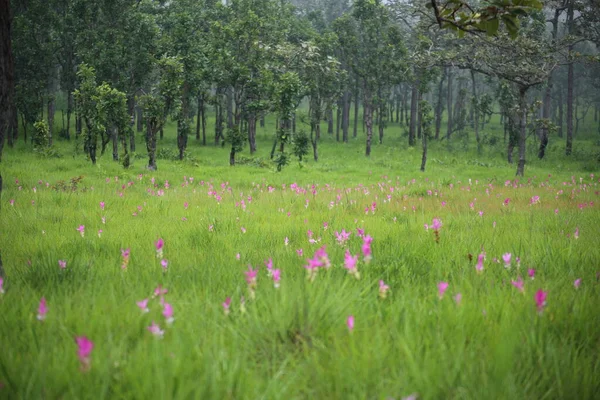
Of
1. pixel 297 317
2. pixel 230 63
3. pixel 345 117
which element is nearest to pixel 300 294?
pixel 297 317

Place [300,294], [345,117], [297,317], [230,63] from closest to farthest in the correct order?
[297,317] → [300,294] → [230,63] → [345,117]

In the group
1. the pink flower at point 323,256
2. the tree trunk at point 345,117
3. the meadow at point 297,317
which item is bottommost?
the meadow at point 297,317

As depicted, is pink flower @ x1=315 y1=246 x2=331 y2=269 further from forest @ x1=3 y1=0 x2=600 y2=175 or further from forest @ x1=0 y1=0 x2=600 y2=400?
forest @ x1=3 y1=0 x2=600 y2=175

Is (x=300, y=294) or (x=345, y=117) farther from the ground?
(x=345, y=117)

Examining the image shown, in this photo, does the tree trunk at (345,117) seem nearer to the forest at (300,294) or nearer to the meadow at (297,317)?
the forest at (300,294)

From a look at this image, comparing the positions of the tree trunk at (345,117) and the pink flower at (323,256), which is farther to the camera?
the tree trunk at (345,117)

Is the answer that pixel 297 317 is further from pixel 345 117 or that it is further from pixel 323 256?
pixel 345 117

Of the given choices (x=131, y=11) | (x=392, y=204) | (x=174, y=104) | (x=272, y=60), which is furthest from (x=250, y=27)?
(x=392, y=204)

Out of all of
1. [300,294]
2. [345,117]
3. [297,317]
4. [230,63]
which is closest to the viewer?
[297,317]

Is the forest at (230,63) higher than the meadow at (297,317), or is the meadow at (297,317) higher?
the forest at (230,63)

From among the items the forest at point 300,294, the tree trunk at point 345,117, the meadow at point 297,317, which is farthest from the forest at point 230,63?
the meadow at point 297,317

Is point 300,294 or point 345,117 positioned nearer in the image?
point 300,294

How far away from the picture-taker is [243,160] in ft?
83.8

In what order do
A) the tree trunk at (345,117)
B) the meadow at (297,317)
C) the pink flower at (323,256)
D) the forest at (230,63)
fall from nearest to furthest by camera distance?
the meadow at (297,317) < the pink flower at (323,256) < the forest at (230,63) < the tree trunk at (345,117)
